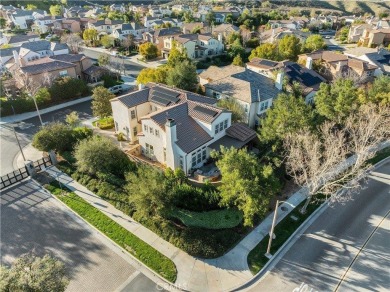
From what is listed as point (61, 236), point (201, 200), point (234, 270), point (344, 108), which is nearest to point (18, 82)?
point (61, 236)

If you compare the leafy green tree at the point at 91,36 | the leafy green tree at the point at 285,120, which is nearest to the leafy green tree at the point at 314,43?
the leafy green tree at the point at 285,120

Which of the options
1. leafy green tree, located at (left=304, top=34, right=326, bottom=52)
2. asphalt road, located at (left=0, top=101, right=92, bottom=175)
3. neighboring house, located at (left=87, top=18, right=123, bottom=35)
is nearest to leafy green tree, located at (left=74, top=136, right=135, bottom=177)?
asphalt road, located at (left=0, top=101, right=92, bottom=175)

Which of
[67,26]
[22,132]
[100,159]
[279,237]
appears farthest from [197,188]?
[67,26]

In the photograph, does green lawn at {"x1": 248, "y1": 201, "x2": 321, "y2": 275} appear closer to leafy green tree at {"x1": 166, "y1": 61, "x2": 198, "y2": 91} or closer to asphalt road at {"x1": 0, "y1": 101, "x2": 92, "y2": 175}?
leafy green tree at {"x1": 166, "y1": 61, "x2": 198, "y2": 91}

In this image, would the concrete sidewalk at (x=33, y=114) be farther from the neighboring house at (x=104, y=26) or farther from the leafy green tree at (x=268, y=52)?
the neighboring house at (x=104, y=26)

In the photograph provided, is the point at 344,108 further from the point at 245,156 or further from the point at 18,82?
the point at 18,82

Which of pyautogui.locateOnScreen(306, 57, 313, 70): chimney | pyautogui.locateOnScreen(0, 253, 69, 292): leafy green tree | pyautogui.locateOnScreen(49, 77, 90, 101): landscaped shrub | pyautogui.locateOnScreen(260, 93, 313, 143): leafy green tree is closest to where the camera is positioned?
pyautogui.locateOnScreen(0, 253, 69, 292): leafy green tree
